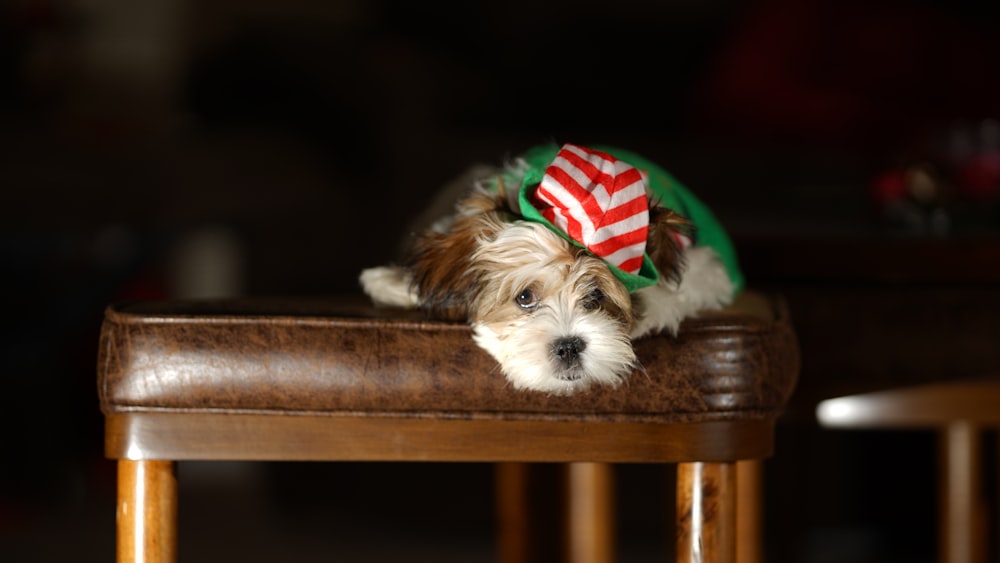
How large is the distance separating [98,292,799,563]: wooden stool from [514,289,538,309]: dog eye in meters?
0.08

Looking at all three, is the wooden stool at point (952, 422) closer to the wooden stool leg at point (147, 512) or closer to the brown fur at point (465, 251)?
the brown fur at point (465, 251)

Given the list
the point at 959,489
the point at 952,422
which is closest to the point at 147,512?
the point at 952,422

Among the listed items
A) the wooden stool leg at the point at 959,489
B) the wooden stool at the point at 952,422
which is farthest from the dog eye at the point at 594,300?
the wooden stool leg at the point at 959,489

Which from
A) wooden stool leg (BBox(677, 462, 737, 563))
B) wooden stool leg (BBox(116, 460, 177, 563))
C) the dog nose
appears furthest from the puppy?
wooden stool leg (BBox(116, 460, 177, 563))

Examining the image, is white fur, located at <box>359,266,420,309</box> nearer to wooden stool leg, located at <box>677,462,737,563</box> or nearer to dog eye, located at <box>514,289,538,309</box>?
dog eye, located at <box>514,289,538,309</box>

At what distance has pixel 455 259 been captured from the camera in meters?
1.36

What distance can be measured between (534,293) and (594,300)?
0.07 m

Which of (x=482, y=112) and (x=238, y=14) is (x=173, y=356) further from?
(x=238, y=14)

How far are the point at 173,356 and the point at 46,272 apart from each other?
2278 millimetres

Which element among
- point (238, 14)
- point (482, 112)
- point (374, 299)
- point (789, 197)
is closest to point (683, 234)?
point (374, 299)

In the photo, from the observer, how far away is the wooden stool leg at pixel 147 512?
51.2 inches

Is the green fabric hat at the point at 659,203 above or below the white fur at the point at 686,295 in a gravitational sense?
above

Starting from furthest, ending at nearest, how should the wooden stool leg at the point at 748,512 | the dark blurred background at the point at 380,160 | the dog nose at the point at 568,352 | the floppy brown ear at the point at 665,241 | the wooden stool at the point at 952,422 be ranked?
1. the dark blurred background at the point at 380,160
2. the wooden stool at the point at 952,422
3. the wooden stool leg at the point at 748,512
4. the floppy brown ear at the point at 665,241
5. the dog nose at the point at 568,352

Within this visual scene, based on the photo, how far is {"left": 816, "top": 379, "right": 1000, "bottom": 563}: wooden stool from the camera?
6.09 ft
